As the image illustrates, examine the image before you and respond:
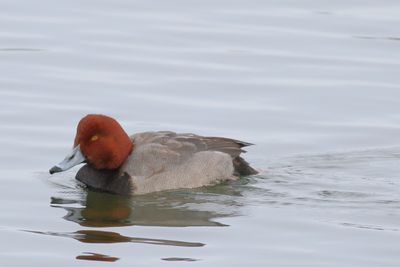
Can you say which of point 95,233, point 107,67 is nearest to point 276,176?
point 95,233

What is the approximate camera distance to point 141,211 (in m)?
12.1

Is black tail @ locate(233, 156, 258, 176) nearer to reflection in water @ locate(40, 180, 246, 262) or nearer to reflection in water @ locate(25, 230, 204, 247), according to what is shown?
reflection in water @ locate(40, 180, 246, 262)

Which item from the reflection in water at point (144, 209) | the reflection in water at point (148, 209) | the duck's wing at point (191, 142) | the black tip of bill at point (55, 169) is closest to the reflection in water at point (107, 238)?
the reflection in water at point (144, 209)

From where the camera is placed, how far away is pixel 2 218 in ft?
A: 37.7

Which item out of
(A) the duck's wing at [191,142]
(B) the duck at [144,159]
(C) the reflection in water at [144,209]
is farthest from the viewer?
(A) the duck's wing at [191,142]

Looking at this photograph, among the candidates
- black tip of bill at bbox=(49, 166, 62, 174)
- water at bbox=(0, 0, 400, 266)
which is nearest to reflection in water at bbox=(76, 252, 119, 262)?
water at bbox=(0, 0, 400, 266)

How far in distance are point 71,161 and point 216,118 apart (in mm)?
2786

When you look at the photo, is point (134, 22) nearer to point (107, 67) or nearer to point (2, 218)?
point (107, 67)

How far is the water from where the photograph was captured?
1086 centimetres

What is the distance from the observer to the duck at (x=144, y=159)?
42.0 ft

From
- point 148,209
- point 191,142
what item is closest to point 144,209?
point 148,209

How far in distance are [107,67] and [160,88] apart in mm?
1191

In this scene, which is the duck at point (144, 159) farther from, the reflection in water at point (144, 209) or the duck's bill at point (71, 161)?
the reflection in water at point (144, 209)

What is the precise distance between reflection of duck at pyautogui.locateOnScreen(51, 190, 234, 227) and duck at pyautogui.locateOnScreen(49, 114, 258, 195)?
147 millimetres
